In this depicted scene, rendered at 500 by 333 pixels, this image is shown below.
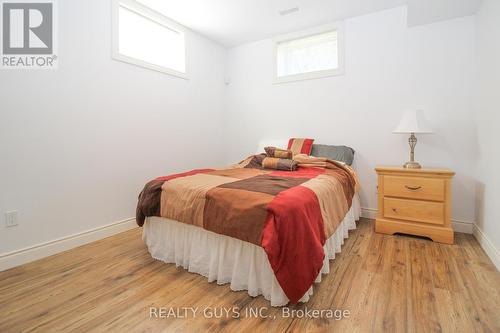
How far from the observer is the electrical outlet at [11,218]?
1866 mm

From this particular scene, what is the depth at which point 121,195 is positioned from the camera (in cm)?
264

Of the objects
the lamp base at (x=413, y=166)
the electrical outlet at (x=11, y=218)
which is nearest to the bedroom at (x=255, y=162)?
the electrical outlet at (x=11, y=218)

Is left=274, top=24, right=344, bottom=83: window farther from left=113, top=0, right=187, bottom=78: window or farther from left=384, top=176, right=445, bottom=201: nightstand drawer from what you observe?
left=384, top=176, right=445, bottom=201: nightstand drawer

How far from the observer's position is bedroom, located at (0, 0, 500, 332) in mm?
1417

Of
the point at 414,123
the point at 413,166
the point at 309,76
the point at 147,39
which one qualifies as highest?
the point at 147,39

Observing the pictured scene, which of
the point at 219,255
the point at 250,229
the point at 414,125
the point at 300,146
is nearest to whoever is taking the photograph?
the point at 250,229

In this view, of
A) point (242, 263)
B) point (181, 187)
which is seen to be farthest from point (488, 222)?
point (181, 187)

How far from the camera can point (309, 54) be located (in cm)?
342

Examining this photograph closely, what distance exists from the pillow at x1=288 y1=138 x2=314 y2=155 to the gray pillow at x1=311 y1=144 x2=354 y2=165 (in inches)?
3.3

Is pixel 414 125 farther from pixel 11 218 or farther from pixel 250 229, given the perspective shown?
pixel 11 218

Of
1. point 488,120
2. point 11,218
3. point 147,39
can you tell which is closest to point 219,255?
point 11,218

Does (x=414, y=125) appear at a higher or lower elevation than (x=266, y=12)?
lower

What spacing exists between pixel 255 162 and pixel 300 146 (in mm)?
613

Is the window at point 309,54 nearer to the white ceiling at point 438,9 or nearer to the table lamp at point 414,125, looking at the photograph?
the white ceiling at point 438,9
